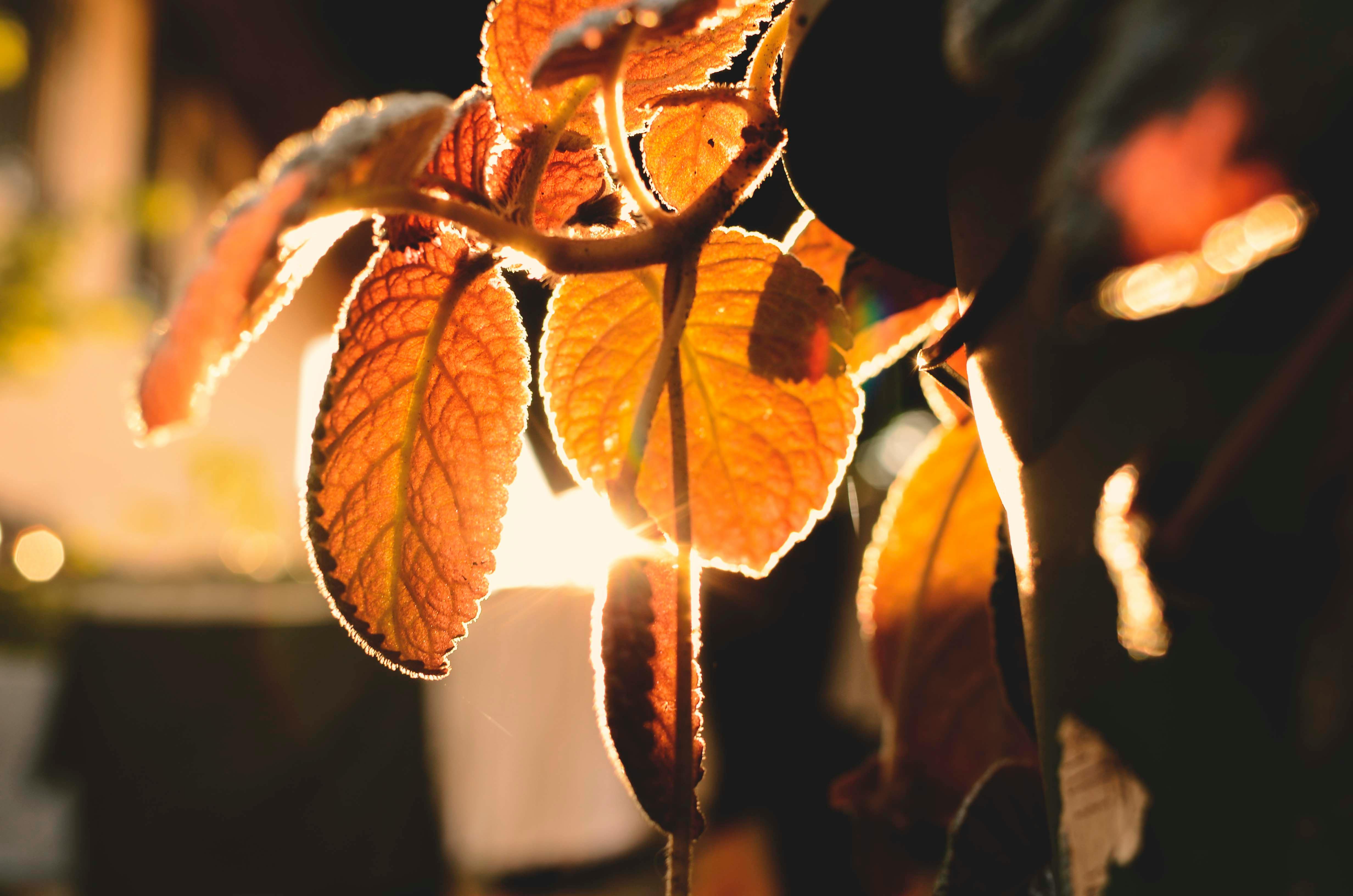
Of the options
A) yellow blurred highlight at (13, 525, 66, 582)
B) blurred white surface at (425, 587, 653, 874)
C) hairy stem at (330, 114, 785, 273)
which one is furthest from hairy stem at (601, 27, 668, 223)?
yellow blurred highlight at (13, 525, 66, 582)

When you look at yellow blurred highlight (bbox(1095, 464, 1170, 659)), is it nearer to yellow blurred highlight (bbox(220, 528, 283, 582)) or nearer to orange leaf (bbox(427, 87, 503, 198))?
orange leaf (bbox(427, 87, 503, 198))

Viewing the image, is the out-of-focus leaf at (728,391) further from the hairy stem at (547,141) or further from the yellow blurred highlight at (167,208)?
the yellow blurred highlight at (167,208)

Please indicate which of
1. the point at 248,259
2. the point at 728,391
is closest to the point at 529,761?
the point at 728,391

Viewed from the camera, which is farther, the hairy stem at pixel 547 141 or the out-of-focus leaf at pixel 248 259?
the hairy stem at pixel 547 141

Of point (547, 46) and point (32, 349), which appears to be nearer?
point (547, 46)

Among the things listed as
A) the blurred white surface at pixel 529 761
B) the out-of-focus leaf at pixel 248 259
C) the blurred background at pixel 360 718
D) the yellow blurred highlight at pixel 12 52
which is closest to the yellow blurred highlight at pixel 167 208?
the blurred background at pixel 360 718

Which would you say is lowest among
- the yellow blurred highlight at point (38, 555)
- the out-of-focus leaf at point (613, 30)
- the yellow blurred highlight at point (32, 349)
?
the out-of-focus leaf at point (613, 30)

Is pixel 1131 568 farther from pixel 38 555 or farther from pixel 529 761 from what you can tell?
pixel 38 555
